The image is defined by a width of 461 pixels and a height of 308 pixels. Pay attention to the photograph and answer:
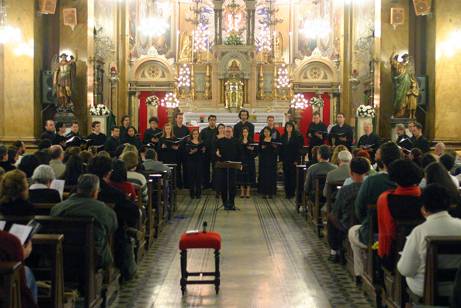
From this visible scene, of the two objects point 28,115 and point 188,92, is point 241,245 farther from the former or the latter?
point 188,92

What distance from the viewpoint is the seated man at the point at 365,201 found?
7.63 m

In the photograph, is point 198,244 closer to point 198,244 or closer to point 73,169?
point 198,244

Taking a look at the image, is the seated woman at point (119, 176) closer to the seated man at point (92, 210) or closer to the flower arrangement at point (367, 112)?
the seated man at point (92, 210)

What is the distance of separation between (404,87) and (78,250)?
14.1 m

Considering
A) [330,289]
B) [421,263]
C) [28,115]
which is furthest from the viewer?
[28,115]

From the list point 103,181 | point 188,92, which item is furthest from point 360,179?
point 188,92

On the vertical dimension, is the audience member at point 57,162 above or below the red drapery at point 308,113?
below

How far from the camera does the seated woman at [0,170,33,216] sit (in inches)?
255

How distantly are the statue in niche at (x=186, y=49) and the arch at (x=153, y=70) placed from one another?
3.05ft

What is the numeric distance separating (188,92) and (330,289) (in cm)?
2223

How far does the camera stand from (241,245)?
11.2 meters

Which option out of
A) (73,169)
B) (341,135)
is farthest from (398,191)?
(341,135)

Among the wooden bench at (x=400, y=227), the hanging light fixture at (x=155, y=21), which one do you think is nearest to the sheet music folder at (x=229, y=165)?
the wooden bench at (x=400, y=227)

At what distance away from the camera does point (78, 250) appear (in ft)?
21.2
